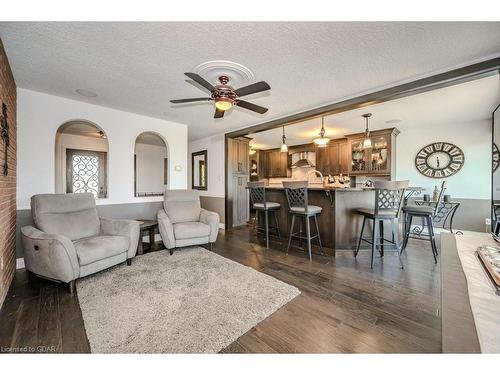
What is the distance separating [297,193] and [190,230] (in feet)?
5.59

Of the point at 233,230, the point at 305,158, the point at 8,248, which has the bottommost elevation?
the point at 233,230

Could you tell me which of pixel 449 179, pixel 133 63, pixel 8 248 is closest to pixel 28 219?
pixel 8 248

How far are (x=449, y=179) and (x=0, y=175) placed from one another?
6952mm

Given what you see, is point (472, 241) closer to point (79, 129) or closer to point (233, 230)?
point (233, 230)

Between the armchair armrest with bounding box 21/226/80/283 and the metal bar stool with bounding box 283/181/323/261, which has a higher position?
the metal bar stool with bounding box 283/181/323/261

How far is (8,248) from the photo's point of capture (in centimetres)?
221

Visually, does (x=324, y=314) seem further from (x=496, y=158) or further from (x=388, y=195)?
(x=496, y=158)

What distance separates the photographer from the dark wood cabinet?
7.07m

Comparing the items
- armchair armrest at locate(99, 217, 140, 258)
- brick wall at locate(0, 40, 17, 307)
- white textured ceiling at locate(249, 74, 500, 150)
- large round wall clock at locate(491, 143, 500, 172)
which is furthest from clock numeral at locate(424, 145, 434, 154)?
brick wall at locate(0, 40, 17, 307)

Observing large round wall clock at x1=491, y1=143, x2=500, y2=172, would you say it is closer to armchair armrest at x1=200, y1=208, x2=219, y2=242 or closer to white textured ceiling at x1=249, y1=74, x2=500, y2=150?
white textured ceiling at x1=249, y1=74, x2=500, y2=150

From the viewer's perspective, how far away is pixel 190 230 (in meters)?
3.16

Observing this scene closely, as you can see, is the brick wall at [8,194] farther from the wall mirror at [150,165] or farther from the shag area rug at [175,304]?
the wall mirror at [150,165]

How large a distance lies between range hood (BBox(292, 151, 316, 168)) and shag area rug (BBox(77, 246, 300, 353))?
453cm

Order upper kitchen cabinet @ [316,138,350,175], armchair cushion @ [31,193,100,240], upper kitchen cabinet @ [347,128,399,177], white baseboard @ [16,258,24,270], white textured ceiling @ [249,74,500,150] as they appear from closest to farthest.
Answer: armchair cushion @ [31,193,100,240], white baseboard @ [16,258,24,270], white textured ceiling @ [249,74,500,150], upper kitchen cabinet @ [347,128,399,177], upper kitchen cabinet @ [316,138,350,175]
